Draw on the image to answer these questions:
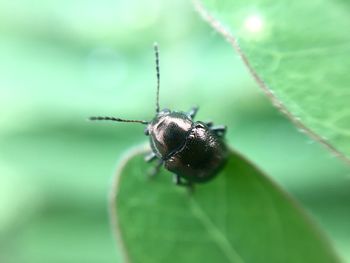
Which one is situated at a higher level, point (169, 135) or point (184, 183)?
point (169, 135)

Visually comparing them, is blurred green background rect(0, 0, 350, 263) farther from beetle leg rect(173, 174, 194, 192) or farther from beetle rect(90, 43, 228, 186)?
beetle leg rect(173, 174, 194, 192)

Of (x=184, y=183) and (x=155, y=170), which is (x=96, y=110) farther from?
(x=184, y=183)

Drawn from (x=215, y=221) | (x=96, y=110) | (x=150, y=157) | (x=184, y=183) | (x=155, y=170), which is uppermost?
(x=96, y=110)

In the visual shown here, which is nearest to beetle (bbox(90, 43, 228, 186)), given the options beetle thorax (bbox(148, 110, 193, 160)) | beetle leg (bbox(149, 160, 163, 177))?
beetle thorax (bbox(148, 110, 193, 160))

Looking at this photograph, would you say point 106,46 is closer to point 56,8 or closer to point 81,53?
point 81,53

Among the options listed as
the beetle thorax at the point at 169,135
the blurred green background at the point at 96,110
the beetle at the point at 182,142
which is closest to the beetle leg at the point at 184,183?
the beetle at the point at 182,142

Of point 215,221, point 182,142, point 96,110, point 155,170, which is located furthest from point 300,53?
point 96,110
